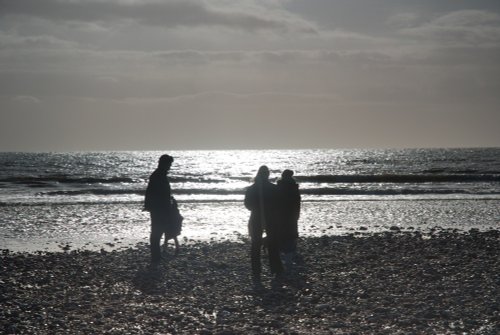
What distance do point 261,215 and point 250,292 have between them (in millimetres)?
2049

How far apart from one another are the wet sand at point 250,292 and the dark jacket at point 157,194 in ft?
4.01

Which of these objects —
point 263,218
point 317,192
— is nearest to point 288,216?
point 263,218

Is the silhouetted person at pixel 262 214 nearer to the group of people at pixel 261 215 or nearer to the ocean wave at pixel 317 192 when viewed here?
the group of people at pixel 261 215

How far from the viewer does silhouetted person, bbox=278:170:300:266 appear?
575 inches

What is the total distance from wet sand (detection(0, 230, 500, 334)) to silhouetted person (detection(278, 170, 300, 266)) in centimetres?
52

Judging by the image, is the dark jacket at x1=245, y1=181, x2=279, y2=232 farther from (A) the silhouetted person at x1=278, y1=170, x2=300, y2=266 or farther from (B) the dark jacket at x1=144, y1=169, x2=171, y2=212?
(B) the dark jacket at x1=144, y1=169, x2=171, y2=212

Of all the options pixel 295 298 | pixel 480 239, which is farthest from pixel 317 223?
pixel 295 298

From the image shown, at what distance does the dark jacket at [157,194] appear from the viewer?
1515cm

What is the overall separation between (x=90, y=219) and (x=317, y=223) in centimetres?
941

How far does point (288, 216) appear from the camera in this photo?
1494cm

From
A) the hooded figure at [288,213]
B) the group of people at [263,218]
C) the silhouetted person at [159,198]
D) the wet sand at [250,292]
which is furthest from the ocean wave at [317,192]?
the group of people at [263,218]

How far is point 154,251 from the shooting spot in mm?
14828

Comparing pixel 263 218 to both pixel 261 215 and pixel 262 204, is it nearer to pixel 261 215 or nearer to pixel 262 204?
pixel 261 215

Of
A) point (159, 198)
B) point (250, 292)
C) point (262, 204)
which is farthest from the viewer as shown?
point (159, 198)
